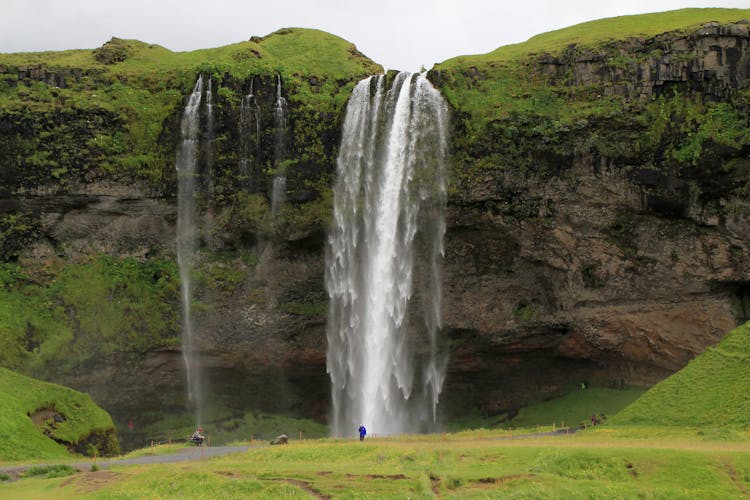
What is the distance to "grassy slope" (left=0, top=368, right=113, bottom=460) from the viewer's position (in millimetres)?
38000

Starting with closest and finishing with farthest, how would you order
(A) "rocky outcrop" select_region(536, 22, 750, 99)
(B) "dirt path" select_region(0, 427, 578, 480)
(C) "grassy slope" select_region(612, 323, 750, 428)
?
(B) "dirt path" select_region(0, 427, 578, 480) → (C) "grassy slope" select_region(612, 323, 750, 428) → (A) "rocky outcrop" select_region(536, 22, 750, 99)

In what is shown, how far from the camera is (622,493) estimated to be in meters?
22.5

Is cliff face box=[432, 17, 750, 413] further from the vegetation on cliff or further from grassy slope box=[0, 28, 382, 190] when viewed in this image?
grassy slope box=[0, 28, 382, 190]

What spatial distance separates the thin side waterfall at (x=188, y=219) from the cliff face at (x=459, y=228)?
677mm

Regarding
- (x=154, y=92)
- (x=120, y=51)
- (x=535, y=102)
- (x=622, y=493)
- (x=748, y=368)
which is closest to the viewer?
(x=622, y=493)

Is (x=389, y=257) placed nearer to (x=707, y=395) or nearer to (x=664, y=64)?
(x=664, y=64)

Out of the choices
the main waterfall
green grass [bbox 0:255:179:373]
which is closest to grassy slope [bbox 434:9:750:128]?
the main waterfall

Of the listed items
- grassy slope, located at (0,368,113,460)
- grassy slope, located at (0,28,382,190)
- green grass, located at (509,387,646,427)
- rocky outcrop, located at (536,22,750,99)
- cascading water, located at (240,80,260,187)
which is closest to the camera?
grassy slope, located at (0,368,113,460)

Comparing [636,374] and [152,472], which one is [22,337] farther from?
[636,374]

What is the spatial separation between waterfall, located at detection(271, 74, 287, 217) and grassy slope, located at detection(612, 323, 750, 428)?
25418 millimetres

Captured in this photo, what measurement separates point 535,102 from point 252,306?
72.4ft

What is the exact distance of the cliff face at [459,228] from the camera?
154 feet

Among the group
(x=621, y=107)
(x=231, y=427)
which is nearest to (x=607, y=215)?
(x=621, y=107)

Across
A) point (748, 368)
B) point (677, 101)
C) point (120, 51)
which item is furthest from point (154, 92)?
point (748, 368)
